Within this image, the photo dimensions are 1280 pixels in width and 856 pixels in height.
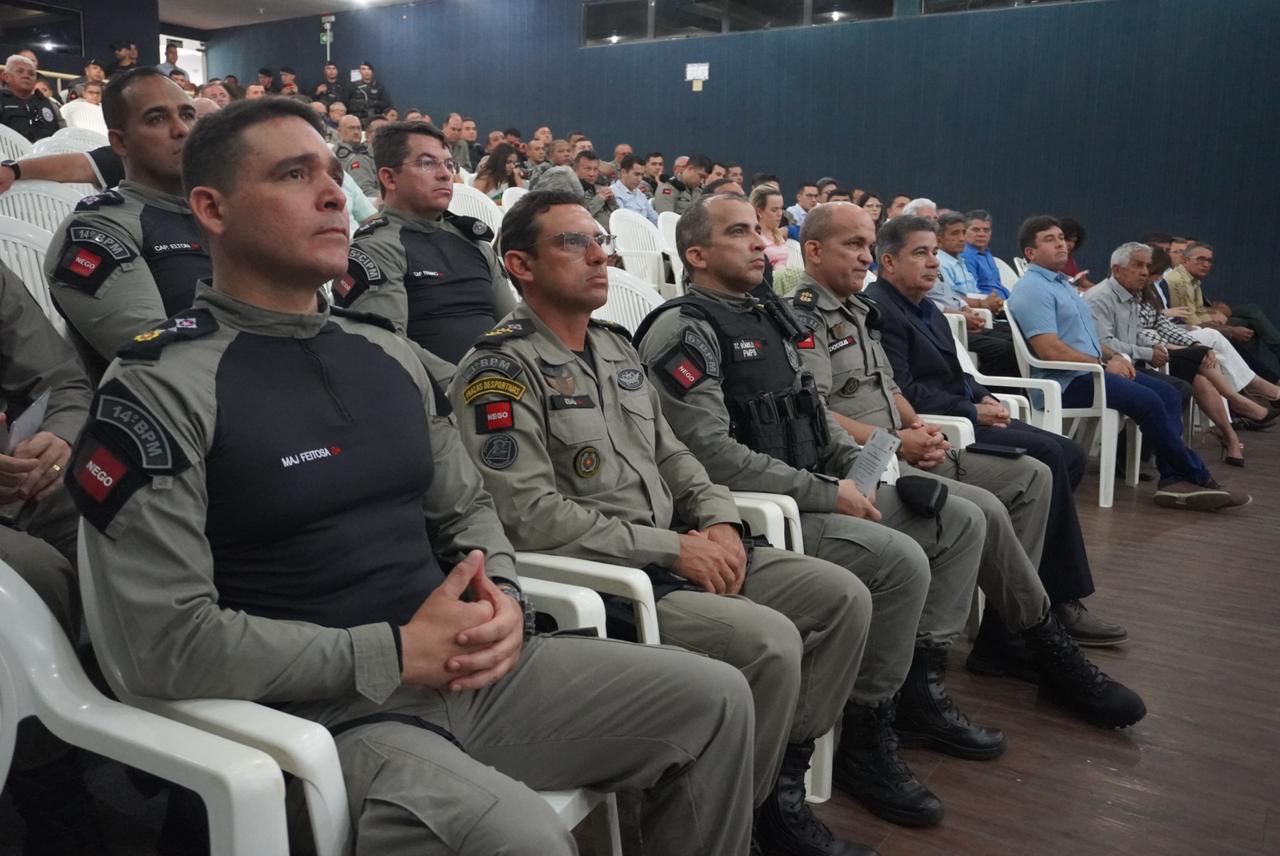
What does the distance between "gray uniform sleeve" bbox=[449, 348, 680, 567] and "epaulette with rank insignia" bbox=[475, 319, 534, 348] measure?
56mm

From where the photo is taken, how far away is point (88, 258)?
1.82 metres

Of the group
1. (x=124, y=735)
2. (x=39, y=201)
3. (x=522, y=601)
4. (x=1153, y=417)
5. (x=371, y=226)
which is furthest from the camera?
(x=1153, y=417)

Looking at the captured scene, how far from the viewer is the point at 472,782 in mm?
1098

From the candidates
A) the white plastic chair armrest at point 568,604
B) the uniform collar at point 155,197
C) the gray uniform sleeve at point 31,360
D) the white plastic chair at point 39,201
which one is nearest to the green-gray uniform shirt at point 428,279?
the uniform collar at point 155,197

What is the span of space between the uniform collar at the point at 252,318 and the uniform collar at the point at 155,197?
84cm

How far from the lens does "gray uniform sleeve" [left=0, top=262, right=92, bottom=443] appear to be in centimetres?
166

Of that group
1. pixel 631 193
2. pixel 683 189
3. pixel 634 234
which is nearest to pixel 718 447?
pixel 634 234

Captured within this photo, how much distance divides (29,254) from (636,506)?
1.33 m

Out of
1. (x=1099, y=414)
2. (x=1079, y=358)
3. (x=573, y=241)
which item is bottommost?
(x=1099, y=414)

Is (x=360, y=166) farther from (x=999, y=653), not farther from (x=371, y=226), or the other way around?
(x=999, y=653)

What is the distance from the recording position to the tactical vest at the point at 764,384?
7.22ft

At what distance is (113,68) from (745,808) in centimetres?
1011

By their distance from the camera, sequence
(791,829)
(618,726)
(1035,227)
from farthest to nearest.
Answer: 1. (1035,227)
2. (791,829)
3. (618,726)

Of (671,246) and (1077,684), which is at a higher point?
(671,246)
